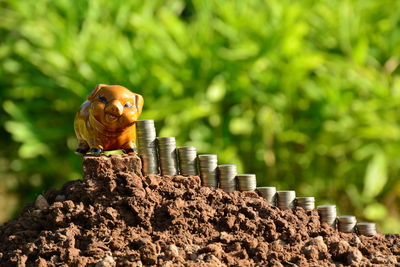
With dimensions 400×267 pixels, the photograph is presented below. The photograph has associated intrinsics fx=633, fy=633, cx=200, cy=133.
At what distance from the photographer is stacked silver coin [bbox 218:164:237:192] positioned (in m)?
3.47

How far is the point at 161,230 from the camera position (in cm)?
317

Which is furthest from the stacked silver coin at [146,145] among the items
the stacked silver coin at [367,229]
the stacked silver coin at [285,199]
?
the stacked silver coin at [367,229]

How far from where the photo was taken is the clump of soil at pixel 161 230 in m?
2.98

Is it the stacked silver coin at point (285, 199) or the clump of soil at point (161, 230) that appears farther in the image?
the stacked silver coin at point (285, 199)

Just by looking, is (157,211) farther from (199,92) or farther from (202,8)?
(202,8)

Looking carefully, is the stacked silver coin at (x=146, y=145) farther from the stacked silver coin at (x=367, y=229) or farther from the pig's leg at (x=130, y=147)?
the stacked silver coin at (x=367, y=229)

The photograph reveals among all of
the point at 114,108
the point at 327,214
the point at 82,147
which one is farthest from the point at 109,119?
the point at 327,214

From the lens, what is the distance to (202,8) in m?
6.82

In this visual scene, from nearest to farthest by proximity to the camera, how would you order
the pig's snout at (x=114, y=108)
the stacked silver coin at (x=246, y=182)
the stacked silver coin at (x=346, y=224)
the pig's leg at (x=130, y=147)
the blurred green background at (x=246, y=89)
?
the pig's snout at (x=114, y=108) → the pig's leg at (x=130, y=147) → the stacked silver coin at (x=246, y=182) → the stacked silver coin at (x=346, y=224) → the blurred green background at (x=246, y=89)

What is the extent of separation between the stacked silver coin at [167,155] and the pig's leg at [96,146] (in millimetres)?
322

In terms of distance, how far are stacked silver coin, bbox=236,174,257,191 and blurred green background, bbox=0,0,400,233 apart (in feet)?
8.03

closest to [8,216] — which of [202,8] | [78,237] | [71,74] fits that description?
[71,74]

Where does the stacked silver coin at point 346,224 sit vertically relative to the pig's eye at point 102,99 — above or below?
below

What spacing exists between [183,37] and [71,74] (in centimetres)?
119
